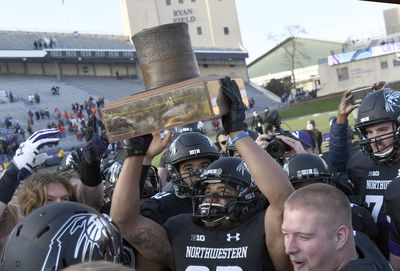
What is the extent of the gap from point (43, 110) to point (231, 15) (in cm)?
3181

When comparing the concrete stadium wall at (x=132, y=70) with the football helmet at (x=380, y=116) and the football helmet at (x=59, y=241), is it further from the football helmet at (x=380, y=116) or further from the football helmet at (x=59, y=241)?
the football helmet at (x=59, y=241)

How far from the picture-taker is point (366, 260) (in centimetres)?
208

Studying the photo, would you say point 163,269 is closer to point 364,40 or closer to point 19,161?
point 19,161

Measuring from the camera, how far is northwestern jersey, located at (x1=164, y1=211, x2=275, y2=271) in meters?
2.58

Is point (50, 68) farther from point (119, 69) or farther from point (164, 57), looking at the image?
point (164, 57)

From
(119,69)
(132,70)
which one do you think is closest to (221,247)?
(119,69)

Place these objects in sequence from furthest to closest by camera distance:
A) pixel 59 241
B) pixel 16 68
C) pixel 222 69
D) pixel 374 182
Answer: pixel 222 69
pixel 16 68
pixel 374 182
pixel 59 241

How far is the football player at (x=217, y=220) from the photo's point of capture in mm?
2480

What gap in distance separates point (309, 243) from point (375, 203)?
56.6 inches

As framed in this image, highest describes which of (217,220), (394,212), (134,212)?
(134,212)

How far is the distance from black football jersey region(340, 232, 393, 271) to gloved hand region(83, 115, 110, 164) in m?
1.62

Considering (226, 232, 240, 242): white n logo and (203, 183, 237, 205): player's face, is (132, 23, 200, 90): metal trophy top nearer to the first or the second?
(203, 183, 237, 205): player's face

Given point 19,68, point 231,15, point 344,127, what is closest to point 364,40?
point 231,15

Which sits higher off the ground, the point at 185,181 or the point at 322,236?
the point at 185,181
